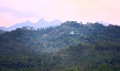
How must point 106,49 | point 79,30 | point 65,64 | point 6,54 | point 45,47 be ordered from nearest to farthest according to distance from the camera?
1. point 65,64
2. point 6,54
3. point 106,49
4. point 45,47
5. point 79,30

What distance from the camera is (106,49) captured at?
291 feet

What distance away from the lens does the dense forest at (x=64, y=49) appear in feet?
241

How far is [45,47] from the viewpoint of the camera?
317ft

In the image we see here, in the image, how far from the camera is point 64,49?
8675cm

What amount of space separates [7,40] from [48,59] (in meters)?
26.5

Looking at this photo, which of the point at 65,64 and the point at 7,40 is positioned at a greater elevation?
the point at 7,40

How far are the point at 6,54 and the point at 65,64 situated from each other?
19.0 meters

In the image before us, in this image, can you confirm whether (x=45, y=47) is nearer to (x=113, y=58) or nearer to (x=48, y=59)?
(x=48, y=59)

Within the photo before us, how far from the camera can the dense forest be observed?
73.4 meters

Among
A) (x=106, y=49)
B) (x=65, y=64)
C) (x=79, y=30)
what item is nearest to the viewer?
(x=65, y=64)

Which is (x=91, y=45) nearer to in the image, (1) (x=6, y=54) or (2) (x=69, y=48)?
(2) (x=69, y=48)

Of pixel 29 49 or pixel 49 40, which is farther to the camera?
pixel 49 40

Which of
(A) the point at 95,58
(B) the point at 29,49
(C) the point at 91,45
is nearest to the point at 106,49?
(C) the point at 91,45

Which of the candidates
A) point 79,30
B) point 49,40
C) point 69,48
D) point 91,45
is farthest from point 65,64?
point 79,30
